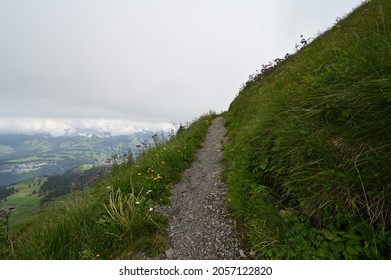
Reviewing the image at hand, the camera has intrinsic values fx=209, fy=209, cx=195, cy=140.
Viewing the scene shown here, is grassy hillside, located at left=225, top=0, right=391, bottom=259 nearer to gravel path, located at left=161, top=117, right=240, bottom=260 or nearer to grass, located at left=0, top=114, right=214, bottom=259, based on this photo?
gravel path, located at left=161, top=117, right=240, bottom=260

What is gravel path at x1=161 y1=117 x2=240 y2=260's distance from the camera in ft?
12.0

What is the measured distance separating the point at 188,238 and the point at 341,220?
8.26ft

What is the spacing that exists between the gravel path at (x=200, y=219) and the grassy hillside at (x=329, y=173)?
0.41m

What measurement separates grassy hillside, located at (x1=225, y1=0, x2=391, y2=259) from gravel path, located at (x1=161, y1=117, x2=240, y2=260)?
1.34ft

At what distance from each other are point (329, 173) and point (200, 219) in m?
2.60

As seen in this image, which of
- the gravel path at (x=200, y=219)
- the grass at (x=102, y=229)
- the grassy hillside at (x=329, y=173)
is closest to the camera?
the grassy hillside at (x=329, y=173)

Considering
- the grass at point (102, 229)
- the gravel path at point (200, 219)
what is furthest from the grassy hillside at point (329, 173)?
the grass at point (102, 229)

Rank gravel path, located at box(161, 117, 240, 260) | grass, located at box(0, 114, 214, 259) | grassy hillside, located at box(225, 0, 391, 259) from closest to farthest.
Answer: grassy hillside, located at box(225, 0, 391, 259) < gravel path, located at box(161, 117, 240, 260) < grass, located at box(0, 114, 214, 259)

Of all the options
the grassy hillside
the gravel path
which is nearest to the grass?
the gravel path

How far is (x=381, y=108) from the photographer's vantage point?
3.12 metres

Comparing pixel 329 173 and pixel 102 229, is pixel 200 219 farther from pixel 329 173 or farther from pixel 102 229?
pixel 329 173

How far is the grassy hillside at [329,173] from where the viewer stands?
2.76 m

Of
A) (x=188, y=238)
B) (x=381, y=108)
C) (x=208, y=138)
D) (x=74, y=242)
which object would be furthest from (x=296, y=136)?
(x=208, y=138)

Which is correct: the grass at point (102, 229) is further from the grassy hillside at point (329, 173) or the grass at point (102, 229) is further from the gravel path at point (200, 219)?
the grassy hillside at point (329, 173)
